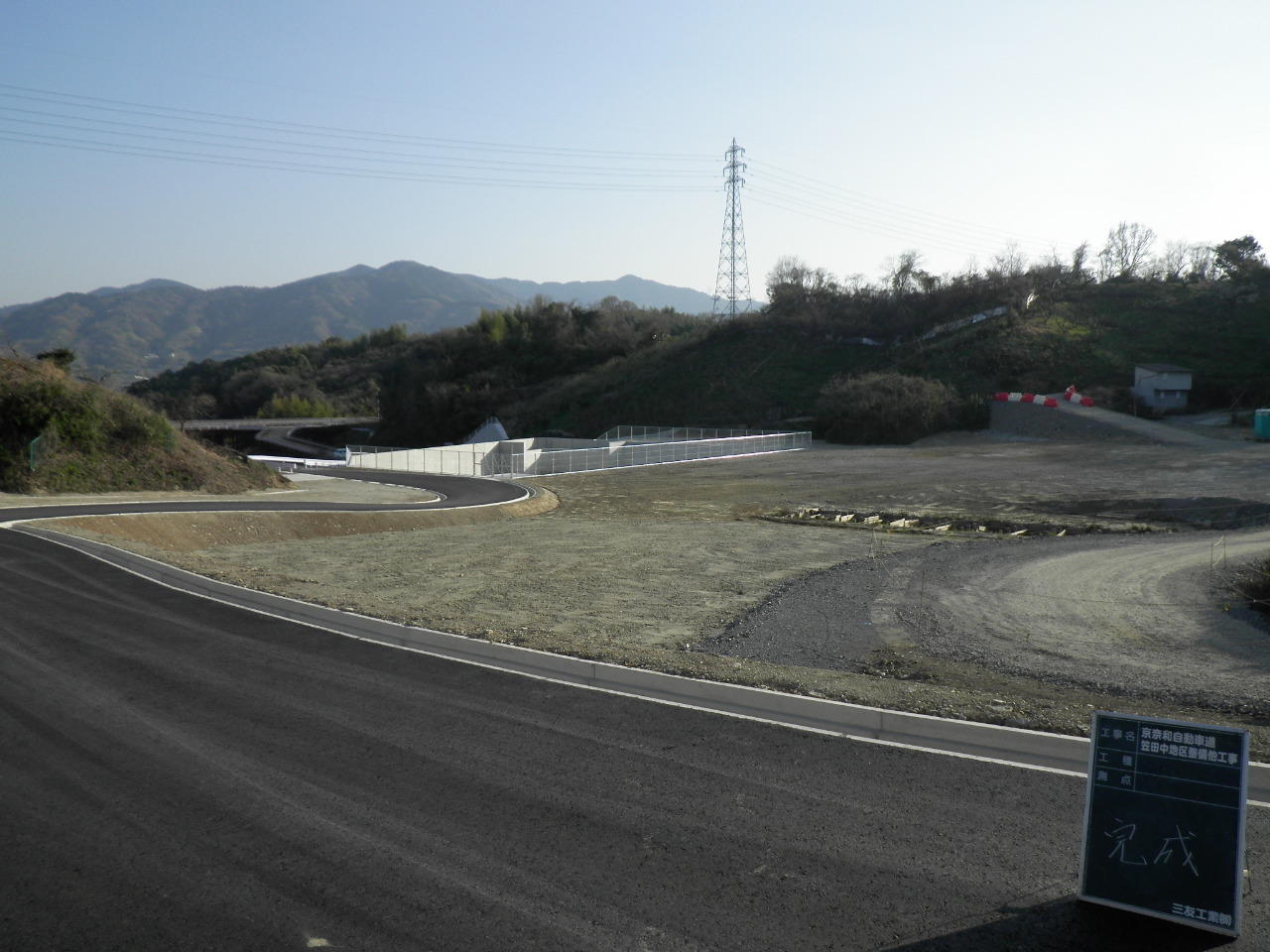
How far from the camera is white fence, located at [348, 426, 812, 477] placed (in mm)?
50406

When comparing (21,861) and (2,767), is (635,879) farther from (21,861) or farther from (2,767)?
(2,767)

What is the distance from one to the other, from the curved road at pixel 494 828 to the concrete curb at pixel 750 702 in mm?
332

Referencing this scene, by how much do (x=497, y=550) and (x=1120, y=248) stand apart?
121 meters

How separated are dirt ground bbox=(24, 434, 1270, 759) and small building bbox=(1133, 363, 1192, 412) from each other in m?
39.1

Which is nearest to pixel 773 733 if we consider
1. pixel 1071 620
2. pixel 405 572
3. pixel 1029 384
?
pixel 1071 620

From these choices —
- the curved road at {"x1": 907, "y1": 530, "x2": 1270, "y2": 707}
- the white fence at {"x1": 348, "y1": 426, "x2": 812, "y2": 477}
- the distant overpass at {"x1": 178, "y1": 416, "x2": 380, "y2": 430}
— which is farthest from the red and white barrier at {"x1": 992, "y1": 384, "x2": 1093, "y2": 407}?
the distant overpass at {"x1": 178, "y1": 416, "x2": 380, "y2": 430}

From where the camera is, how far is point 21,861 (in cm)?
509

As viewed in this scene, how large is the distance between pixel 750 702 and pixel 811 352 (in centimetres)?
9101

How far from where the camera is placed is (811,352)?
9600 centimetres

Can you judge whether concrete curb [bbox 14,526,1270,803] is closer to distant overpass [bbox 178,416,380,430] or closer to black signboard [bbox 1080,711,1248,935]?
black signboard [bbox 1080,711,1248,935]

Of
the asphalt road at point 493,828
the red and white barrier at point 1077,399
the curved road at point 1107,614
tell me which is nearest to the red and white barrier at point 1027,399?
the red and white barrier at point 1077,399

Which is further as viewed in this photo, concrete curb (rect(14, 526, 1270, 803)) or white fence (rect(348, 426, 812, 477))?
white fence (rect(348, 426, 812, 477))

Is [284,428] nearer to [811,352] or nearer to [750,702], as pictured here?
[811,352]

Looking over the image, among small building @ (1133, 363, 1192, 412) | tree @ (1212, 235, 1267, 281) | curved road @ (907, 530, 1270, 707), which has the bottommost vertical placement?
curved road @ (907, 530, 1270, 707)
